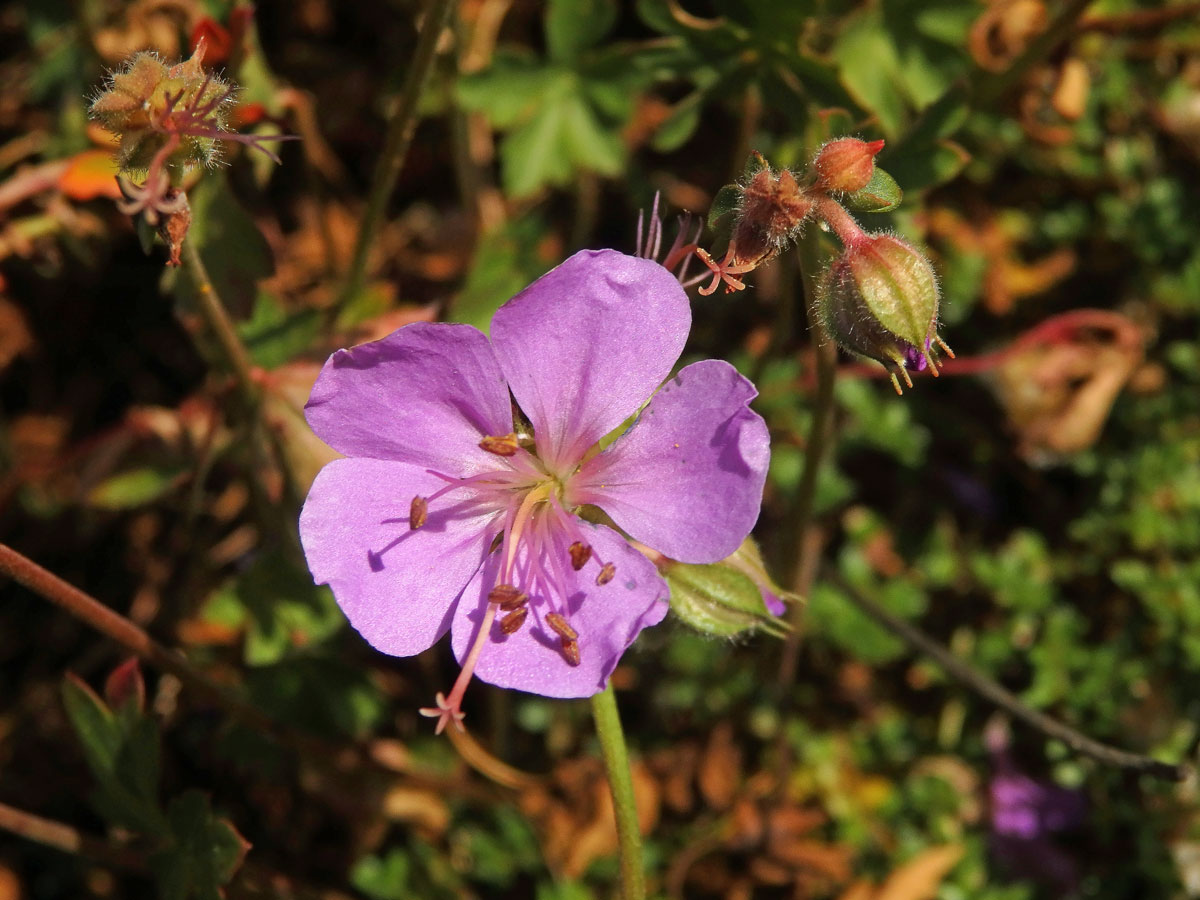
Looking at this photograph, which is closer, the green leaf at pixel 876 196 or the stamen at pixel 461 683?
the stamen at pixel 461 683

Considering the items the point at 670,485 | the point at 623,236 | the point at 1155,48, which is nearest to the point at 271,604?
the point at 670,485

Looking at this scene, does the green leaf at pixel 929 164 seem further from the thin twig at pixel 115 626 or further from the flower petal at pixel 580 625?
the thin twig at pixel 115 626

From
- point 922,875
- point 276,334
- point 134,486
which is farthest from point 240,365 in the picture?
point 922,875

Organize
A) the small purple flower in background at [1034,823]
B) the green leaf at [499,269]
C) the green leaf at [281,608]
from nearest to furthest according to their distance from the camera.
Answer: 1. the green leaf at [281,608]
2. the green leaf at [499,269]
3. the small purple flower in background at [1034,823]

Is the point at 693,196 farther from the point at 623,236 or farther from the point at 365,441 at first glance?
the point at 365,441

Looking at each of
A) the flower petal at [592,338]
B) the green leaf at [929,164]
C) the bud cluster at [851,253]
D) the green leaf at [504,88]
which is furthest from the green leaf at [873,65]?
the flower petal at [592,338]
